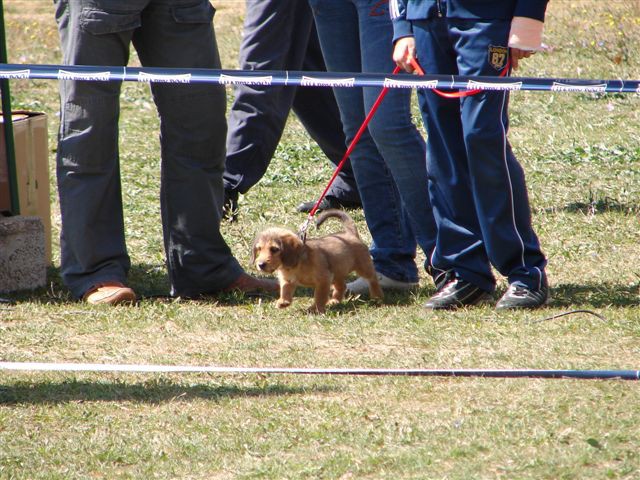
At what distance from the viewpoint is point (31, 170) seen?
5.50 metres

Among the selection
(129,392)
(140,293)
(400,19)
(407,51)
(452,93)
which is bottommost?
(140,293)

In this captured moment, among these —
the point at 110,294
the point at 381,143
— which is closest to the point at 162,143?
the point at 110,294

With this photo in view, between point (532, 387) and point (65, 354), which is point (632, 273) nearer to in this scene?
point (532, 387)

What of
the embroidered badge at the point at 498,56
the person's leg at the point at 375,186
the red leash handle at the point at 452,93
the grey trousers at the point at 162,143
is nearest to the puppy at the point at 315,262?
the person's leg at the point at 375,186

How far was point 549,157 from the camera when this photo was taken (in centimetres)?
784

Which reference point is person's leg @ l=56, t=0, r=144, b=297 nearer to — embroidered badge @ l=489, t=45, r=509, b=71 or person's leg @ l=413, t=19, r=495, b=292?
person's leg @ l=413, t=19, r=495, b=292

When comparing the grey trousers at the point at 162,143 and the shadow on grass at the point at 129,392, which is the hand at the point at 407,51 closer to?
the grey trousers at the point at 162,143

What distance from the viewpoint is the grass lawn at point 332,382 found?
318 cm

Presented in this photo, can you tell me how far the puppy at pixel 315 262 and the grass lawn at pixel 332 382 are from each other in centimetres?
10

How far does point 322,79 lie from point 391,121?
26.5 inches

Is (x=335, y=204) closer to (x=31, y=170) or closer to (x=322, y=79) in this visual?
(x=31, y=170)

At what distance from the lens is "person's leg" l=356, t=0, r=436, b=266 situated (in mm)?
4918

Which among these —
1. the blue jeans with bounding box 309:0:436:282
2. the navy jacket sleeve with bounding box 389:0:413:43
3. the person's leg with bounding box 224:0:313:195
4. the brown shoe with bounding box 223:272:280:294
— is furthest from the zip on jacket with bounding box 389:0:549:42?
the person's leg with bounding box 224:0:313:195

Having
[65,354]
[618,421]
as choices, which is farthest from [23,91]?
[618,421]
